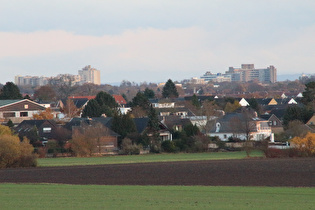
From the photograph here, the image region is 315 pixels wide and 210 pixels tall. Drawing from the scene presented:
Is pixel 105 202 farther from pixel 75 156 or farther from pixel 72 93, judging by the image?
pixel 72 93

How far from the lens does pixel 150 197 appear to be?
1105 inches

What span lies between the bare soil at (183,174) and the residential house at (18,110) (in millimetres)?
48051

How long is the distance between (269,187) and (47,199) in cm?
1350

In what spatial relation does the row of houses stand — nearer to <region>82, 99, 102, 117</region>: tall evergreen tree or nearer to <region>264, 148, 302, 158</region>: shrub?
<region>82, 99, 102, 117</region>: tall evergreen tree

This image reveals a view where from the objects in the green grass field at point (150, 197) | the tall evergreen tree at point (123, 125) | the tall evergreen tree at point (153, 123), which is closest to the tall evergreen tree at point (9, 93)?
the tall evergreen tree at point (123, 125)

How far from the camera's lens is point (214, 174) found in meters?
42.0

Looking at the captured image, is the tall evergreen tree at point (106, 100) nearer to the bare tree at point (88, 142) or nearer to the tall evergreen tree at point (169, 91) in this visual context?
the bare tree at point (88, 142)

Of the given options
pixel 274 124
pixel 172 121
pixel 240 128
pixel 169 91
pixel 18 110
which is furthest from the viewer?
pixel 169 91

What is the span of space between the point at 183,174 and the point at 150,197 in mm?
14410

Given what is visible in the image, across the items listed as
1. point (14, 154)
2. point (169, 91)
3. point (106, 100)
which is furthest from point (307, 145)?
point (169, 91)

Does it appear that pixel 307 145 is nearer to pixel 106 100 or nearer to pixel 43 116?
pixel 43 116

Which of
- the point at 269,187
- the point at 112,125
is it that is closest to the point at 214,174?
the point at 269,187

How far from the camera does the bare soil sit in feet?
123

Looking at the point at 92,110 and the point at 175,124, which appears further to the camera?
the point at 92,110
